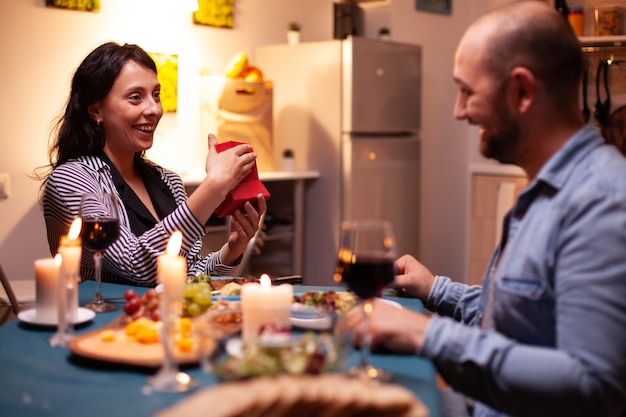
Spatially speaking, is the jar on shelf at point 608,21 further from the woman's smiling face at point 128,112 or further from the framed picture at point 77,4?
the woman's smiling face at point 128,112

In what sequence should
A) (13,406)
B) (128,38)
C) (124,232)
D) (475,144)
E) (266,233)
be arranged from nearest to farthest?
(13,406), (124,232), (128,38), (266,233), (475,144)

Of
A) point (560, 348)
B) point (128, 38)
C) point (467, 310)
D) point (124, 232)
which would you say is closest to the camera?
point (560, 348)

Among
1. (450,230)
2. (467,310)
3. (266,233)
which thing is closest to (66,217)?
(467,310)

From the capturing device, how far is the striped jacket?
2.14 metres

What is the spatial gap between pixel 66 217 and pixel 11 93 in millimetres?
1665

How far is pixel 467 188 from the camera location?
5.81 m

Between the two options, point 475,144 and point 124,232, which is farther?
point 475,144

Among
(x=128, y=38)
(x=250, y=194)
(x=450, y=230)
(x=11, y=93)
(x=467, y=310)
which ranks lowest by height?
(x=450, y=230)

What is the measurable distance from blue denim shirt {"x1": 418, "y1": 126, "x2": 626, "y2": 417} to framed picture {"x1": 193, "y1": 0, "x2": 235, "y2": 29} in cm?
347

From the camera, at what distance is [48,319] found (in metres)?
1.55

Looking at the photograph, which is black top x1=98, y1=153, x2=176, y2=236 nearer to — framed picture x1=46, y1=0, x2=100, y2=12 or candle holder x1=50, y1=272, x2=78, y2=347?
candle holder x1=50, y1=272, x2=78, y2=347

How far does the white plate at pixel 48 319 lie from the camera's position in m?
1.54

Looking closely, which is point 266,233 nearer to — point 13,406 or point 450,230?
point 450,230

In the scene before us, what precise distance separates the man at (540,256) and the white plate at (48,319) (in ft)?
1.81
